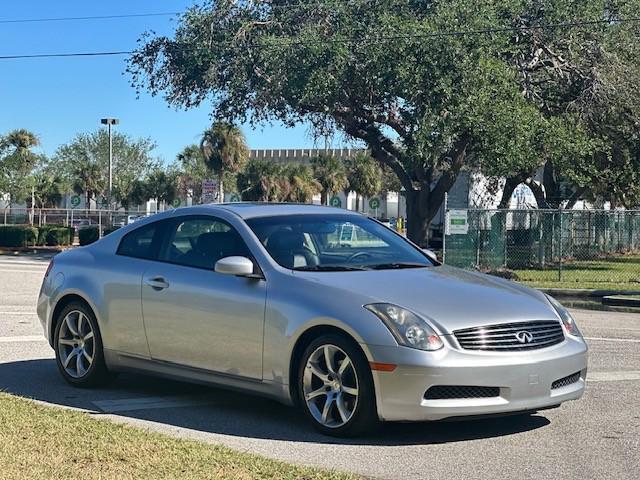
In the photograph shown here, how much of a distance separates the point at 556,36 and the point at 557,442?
85.2 ft

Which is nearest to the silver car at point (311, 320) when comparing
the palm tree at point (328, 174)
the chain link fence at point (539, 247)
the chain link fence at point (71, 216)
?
the chain link fence at point (539, 247)

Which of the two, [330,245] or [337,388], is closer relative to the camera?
[337,388]

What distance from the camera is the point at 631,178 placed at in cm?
3366

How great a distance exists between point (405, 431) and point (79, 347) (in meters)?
3.19

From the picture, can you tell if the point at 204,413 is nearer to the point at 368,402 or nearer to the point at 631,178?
the point at 368,402

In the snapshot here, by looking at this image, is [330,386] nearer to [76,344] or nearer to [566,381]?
[566,381]

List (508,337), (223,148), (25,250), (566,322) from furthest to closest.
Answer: (223,148) → (25,250) → (566,322) → (508,337)

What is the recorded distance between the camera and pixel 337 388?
20.4ft

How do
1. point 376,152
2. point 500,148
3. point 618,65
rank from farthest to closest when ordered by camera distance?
1. point 376,152
2. point 618,65
3. point 500,148

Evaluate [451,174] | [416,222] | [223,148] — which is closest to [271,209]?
[451,174]

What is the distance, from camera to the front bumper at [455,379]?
230 inches

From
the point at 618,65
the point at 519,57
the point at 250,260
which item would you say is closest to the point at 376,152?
the point at 519,57

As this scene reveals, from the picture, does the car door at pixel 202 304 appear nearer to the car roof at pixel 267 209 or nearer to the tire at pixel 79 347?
the car roof at pixel 267 209

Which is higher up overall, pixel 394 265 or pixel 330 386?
pixel 394 265
